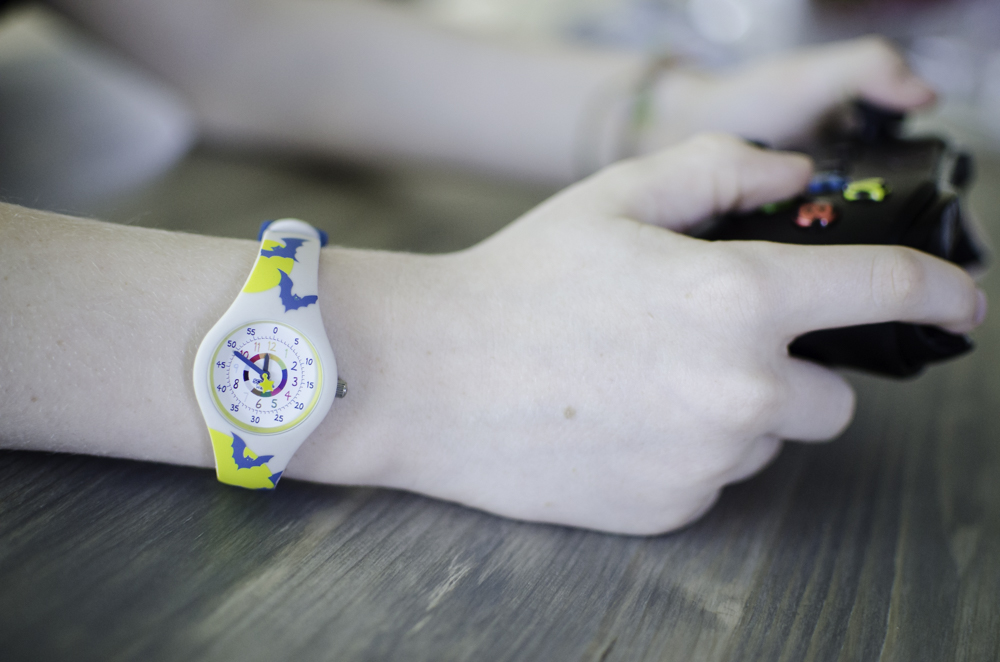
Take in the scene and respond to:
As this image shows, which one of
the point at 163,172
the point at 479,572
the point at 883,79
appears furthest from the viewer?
the point at 163,172

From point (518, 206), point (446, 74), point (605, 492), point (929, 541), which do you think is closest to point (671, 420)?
point (605, 492)

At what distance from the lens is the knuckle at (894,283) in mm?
354

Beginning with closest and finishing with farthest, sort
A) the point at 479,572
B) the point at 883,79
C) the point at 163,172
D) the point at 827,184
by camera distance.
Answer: the point at 479,572
the point at 827,184
the point at 883,79
the point at 163,172

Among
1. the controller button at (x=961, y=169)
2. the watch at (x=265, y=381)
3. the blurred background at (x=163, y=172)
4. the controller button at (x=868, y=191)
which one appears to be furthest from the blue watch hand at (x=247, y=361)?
the controller button at (x=961, y=169)

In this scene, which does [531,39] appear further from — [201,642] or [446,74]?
[201,642]

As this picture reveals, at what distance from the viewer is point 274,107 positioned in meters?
0.85

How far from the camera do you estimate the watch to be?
338 mm

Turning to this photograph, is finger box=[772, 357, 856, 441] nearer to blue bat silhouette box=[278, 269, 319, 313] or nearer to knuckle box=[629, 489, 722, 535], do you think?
knuckle box=[629, 489, 722, 535]

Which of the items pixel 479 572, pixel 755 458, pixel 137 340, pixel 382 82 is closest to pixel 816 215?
pixel 755 458

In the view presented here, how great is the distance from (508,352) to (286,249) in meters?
0.13

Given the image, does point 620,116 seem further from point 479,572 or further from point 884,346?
point 479,572

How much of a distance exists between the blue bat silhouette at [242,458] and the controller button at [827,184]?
1.21 feet

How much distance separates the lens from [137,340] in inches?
13.6

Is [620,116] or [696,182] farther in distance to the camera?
[620,116]
